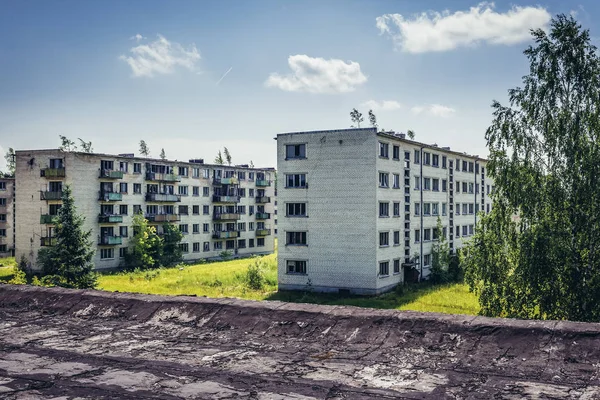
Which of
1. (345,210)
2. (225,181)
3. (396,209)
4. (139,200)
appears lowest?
(345,210)

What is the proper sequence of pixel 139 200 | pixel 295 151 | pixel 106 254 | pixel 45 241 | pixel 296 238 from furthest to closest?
pixel 139 200 < pixel 106 254 < pixel 45 241 < pixel 296 238 < pixel 295 151

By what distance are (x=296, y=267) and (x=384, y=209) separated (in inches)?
318

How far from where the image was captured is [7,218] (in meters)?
70.1

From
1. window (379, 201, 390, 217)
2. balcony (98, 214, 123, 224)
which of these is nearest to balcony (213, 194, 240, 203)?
balcony (98, 214, 123, 224)

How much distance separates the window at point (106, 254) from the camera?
2131 inches

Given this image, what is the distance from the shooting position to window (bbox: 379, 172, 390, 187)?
39094 millimetres

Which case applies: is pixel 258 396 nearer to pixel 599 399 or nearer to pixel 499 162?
pixel 599 399

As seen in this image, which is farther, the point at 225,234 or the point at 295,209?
the point at 225,234

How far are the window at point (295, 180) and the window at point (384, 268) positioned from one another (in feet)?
27.3

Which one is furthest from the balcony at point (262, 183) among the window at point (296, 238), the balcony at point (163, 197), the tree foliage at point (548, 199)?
the tree foliage at point (548, 199)

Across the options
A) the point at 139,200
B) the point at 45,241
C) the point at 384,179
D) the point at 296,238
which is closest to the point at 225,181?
the point at 139,200

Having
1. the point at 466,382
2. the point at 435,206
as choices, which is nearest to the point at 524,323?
the point at 466,382

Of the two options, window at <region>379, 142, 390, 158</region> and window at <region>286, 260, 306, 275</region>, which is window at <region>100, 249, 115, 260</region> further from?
window at <region>379, 142, 390, 158</region>

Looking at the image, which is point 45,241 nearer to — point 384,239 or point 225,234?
point 225,234
